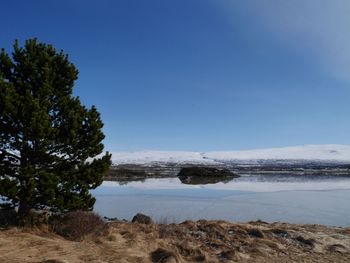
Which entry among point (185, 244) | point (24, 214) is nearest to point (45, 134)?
point (24, 214)

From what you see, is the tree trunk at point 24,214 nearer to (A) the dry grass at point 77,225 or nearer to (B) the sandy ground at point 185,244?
(B) the sandy ground at point 185,244

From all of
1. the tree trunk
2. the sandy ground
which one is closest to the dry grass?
the sandy ground

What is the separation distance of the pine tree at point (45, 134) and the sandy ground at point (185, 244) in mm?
1386

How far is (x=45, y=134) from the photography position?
44.9 feet

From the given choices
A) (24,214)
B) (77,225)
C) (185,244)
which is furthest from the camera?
(24,214)

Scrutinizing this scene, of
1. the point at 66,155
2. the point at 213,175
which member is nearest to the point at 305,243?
the point at 66,155

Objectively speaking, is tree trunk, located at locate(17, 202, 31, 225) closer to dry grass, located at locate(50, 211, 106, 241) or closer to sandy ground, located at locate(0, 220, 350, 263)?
sandy ground, located at locate(0, 220, 350, 263)

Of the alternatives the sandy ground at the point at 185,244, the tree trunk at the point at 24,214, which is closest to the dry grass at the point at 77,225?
the sandy ground at the point at 185,244

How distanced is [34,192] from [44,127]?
215 centimetres

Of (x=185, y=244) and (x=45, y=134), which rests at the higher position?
(x=45, y=134)

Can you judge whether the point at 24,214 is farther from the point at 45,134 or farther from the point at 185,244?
the point at 185,244

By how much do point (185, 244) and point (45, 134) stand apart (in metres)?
5.86

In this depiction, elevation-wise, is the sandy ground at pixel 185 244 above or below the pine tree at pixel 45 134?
below

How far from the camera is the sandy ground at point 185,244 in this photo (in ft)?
36.1
